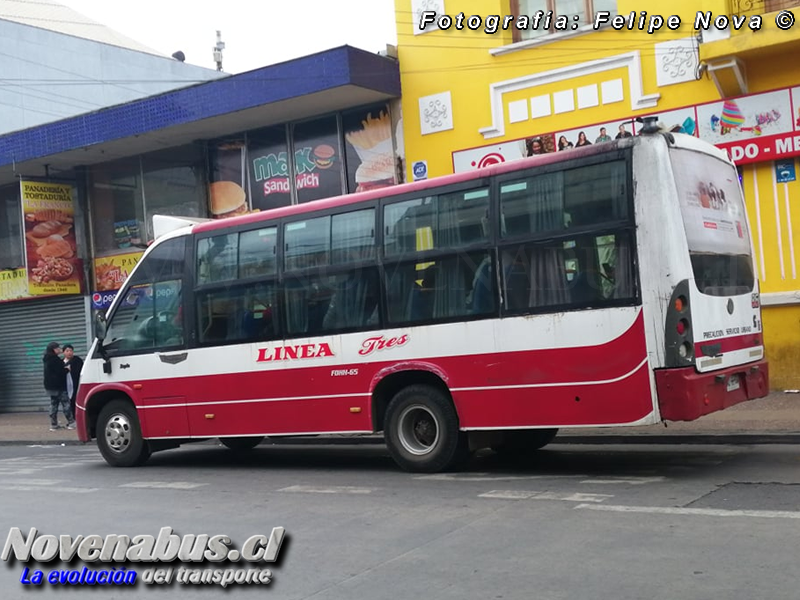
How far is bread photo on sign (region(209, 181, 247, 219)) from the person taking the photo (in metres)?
19.3

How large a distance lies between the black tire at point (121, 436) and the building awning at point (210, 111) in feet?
23.9

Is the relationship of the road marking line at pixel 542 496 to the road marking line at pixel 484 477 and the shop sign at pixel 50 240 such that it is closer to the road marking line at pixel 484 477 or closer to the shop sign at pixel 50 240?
the road marking line at pixel 484 477

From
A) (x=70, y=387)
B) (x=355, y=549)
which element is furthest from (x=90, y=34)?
(x=355, y=549)

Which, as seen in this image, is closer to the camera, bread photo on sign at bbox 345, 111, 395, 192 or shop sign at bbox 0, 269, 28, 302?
bread photo on sign at bbox 345, 111, 395, 192

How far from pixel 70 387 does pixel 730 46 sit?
15.1m

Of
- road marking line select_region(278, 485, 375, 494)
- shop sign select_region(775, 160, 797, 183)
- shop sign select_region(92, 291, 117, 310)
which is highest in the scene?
shop sign select_region(775, 160, 797, 183)

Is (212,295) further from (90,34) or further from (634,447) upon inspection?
(90,34)

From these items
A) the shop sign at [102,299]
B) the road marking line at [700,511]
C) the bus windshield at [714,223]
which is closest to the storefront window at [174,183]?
the shop sign at [102,299]

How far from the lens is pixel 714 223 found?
8.61 metres

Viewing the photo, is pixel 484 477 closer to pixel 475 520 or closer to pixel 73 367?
pixel 475 520

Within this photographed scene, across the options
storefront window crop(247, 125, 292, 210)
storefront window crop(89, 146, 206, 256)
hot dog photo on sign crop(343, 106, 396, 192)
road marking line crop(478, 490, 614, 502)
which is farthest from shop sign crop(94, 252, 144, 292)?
road marking line crop(478, 490, 614, 502)

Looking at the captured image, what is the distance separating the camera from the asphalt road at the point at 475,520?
17.1 feet

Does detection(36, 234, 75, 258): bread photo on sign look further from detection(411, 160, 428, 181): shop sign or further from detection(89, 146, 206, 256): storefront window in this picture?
detection(411, 160, 428, 181): shop sign

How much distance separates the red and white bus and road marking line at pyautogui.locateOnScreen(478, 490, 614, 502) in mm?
807
